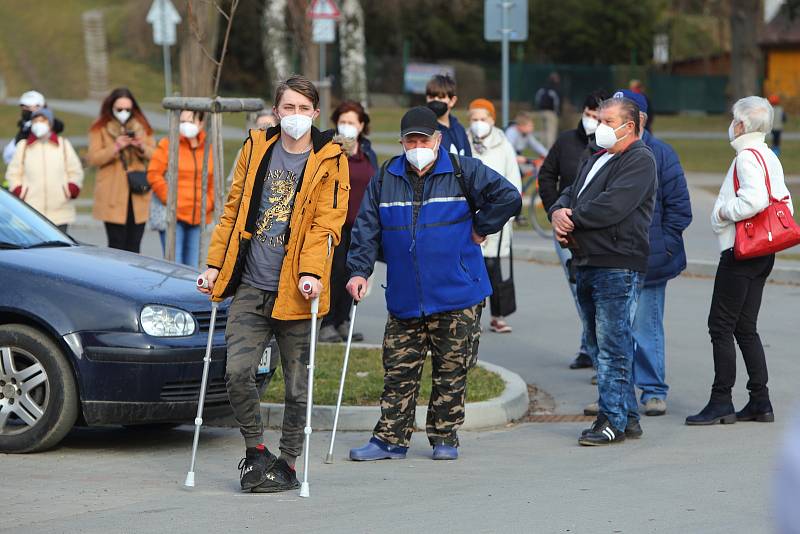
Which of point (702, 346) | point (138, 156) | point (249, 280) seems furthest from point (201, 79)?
point (249, 280)

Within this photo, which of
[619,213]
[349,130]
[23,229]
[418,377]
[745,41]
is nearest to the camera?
[418,377]

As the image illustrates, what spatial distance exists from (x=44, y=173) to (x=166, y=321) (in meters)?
5.02

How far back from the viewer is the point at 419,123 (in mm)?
7520

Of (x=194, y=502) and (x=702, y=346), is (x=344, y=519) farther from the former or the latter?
(x=702, y=346)

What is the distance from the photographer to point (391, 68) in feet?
175

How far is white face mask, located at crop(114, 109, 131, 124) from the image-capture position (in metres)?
12.2

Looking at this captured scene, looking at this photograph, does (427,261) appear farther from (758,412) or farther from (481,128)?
(481,128)

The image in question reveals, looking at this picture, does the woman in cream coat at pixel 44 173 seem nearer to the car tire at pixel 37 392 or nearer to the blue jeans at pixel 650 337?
the car tire at pixel 37 392

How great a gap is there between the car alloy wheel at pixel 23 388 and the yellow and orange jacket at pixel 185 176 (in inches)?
154

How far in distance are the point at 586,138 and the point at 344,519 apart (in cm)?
464

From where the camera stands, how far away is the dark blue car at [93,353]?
751cm

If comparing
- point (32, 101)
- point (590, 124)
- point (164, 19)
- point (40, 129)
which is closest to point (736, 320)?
point (590, 124)

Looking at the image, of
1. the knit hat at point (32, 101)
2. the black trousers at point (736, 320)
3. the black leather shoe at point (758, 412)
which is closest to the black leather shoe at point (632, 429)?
the black trousers at point (736, 320)

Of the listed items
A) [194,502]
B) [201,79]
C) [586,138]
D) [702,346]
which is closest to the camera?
[194,502]
